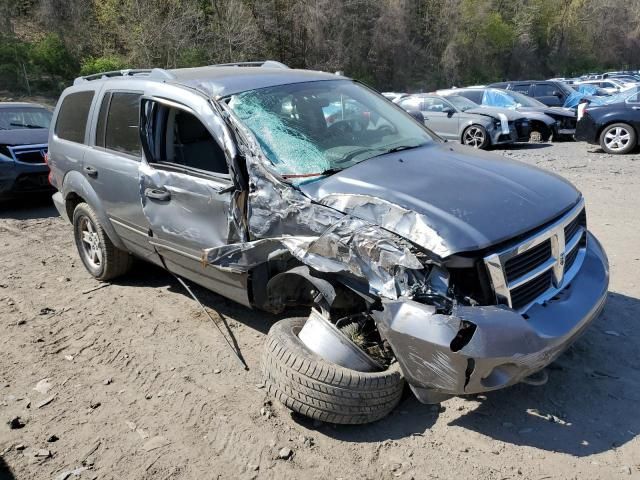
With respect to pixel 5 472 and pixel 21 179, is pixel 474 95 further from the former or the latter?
pixel 5 472

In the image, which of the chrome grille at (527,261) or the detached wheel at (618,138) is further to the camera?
the detached wheel at (618,138)

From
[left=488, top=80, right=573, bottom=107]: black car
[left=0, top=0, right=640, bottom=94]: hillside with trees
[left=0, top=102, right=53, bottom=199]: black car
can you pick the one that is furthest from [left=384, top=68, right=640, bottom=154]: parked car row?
[left=0, top=0, right=640, bottom=94]: hillside with trees

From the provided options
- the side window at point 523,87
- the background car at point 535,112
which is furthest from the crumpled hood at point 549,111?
the side window at point 523,87

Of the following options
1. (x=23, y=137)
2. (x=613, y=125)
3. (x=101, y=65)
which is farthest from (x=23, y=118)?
(x=101, y=65)

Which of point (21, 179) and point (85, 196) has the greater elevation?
point (85, 196)

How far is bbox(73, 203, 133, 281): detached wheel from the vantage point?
492 cm

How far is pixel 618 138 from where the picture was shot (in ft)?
38.4

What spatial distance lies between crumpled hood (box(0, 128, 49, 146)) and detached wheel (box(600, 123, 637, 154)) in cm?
1109

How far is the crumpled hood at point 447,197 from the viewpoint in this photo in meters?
2.62

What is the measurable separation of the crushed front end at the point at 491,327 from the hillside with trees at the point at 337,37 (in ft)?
86.3

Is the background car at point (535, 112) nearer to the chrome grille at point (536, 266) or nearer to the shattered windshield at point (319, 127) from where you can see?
the shattered windshield at point (319, 127)

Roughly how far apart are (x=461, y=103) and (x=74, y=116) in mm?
11291

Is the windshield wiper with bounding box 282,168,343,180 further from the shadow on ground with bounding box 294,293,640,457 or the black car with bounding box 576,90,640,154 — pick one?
the black car with bounding box 576,90,640,154

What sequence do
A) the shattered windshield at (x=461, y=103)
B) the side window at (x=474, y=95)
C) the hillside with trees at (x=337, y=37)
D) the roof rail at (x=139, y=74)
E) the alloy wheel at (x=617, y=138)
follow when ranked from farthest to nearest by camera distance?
the hillside with trees at (x=337, y=37) < the side window at (x=474, y=95) < the shattered windshield at (x=461, y=103) < the alloy wheel at (x=617, y=138) < the roof rail at (x=139, y=74)
